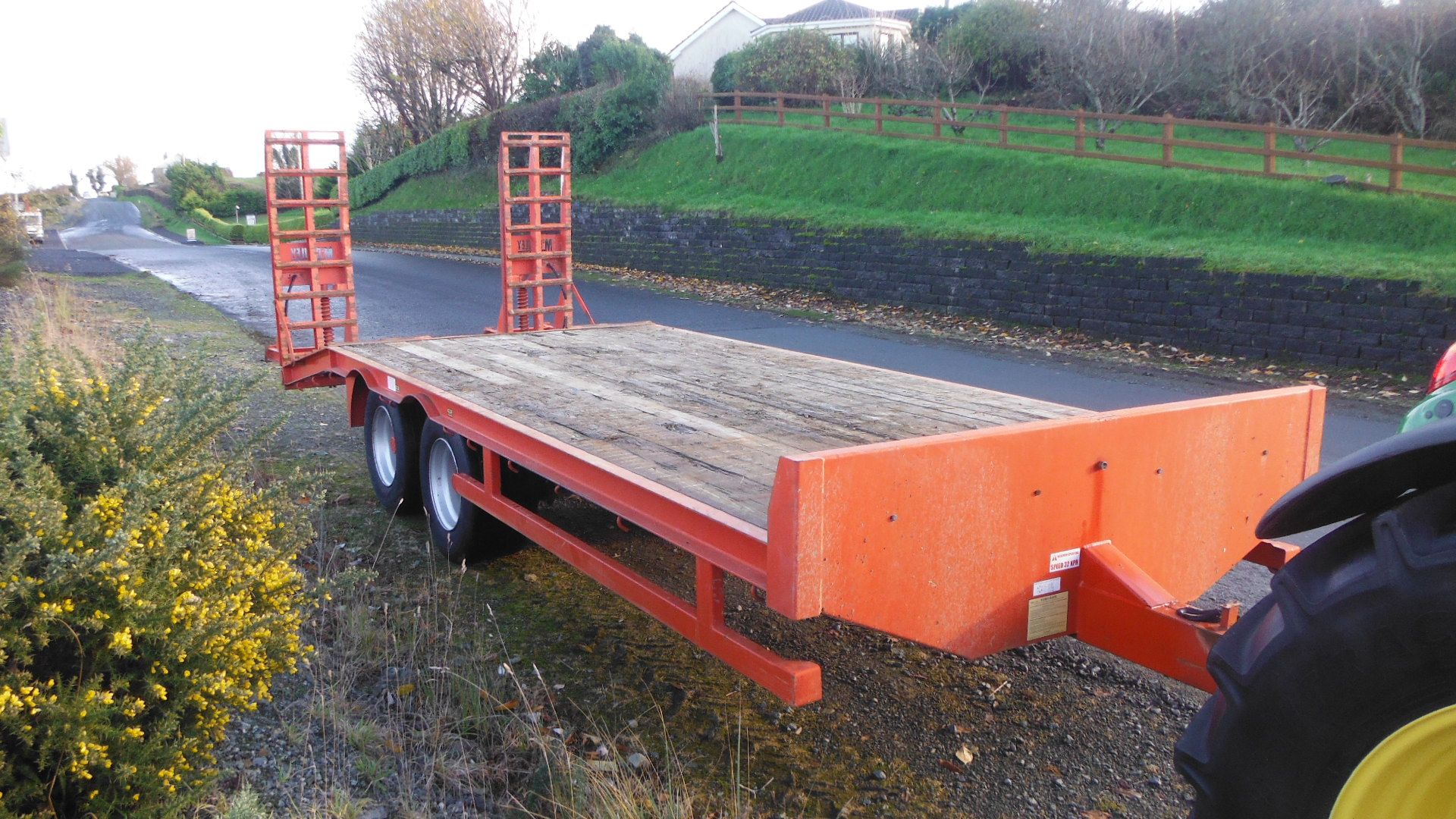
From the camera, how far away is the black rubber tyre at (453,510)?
5.36 meters

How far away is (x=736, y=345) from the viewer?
6.98m

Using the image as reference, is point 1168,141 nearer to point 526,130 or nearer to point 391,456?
point 391,456

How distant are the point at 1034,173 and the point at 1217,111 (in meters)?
6.80

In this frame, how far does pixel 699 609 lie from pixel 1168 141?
18.8 meters

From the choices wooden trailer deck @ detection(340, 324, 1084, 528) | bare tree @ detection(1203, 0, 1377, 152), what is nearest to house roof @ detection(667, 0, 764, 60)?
bare tree @ detection(1203, 0, 1377, 152)

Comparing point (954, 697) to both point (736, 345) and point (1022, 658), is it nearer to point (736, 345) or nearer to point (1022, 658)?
point (1022, 658)

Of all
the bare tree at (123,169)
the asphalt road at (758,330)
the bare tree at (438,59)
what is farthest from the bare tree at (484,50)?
the bare tree at (123,169)

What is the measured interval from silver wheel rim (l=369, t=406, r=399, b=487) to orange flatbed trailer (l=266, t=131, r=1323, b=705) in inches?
48.5

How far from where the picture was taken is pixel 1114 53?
24.3 meters

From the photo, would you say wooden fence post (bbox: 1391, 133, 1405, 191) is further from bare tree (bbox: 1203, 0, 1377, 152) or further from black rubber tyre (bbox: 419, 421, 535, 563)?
black rubber tyre (bbox: 419, 421, 535, 563)

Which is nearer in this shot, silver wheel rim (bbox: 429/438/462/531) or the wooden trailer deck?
the wooden trailer deck

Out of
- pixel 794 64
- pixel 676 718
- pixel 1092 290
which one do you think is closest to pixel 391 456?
pixel 676 718

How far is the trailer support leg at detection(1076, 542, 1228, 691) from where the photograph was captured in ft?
9.54

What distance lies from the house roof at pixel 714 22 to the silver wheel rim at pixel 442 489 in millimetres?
40905
